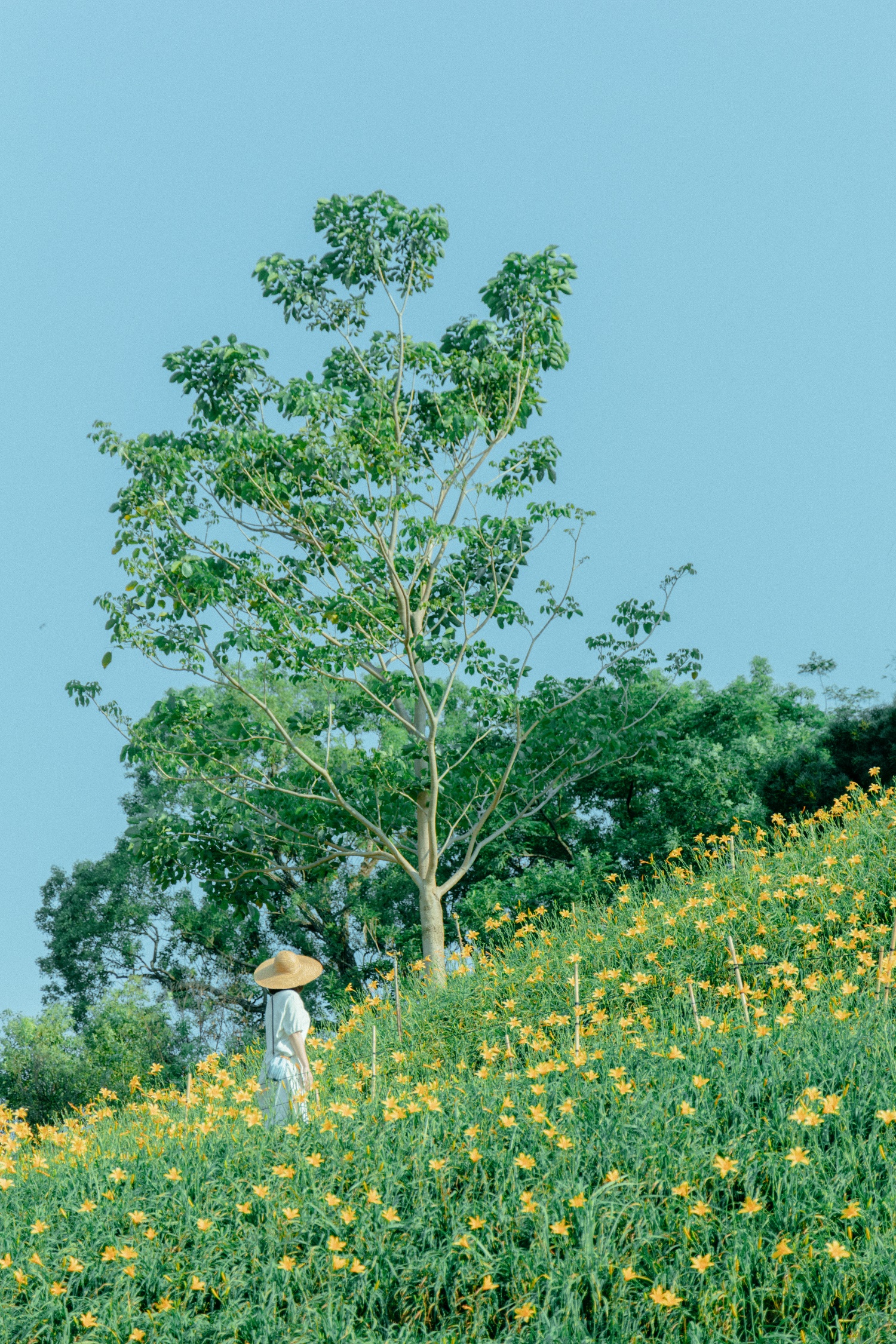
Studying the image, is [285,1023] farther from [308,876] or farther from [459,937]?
[308,876]

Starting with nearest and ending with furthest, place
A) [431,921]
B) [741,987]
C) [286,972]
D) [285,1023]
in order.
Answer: [741,987] → [285,1023] → [286,972] → [431,921]

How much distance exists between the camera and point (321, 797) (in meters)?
13.4

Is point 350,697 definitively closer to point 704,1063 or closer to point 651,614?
point 651,614

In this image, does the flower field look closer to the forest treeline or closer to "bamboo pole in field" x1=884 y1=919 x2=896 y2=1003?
"bamboo pole in field" x1=884 y1=919 x2=896 y2=1003

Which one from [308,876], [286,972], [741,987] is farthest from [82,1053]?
[741,987]

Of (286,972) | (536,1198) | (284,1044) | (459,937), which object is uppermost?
(459,937)

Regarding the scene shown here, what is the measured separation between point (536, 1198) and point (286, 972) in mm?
3163

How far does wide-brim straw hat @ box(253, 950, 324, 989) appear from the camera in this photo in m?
7.35

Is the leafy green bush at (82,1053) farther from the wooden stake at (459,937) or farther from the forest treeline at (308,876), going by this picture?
the wooden stake at (459,937)

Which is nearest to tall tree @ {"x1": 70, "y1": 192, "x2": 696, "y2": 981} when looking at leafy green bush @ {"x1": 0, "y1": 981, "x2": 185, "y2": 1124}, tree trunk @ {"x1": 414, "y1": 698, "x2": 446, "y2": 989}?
tree trunk @ {"x1": 414, "y1": 698, "x2": 446, "y2": 989}

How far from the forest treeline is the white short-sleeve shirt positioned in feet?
20.7

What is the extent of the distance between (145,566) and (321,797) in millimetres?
3658

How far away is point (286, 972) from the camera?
7363mm

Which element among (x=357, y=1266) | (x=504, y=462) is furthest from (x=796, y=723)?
(x=357, y=1266)
